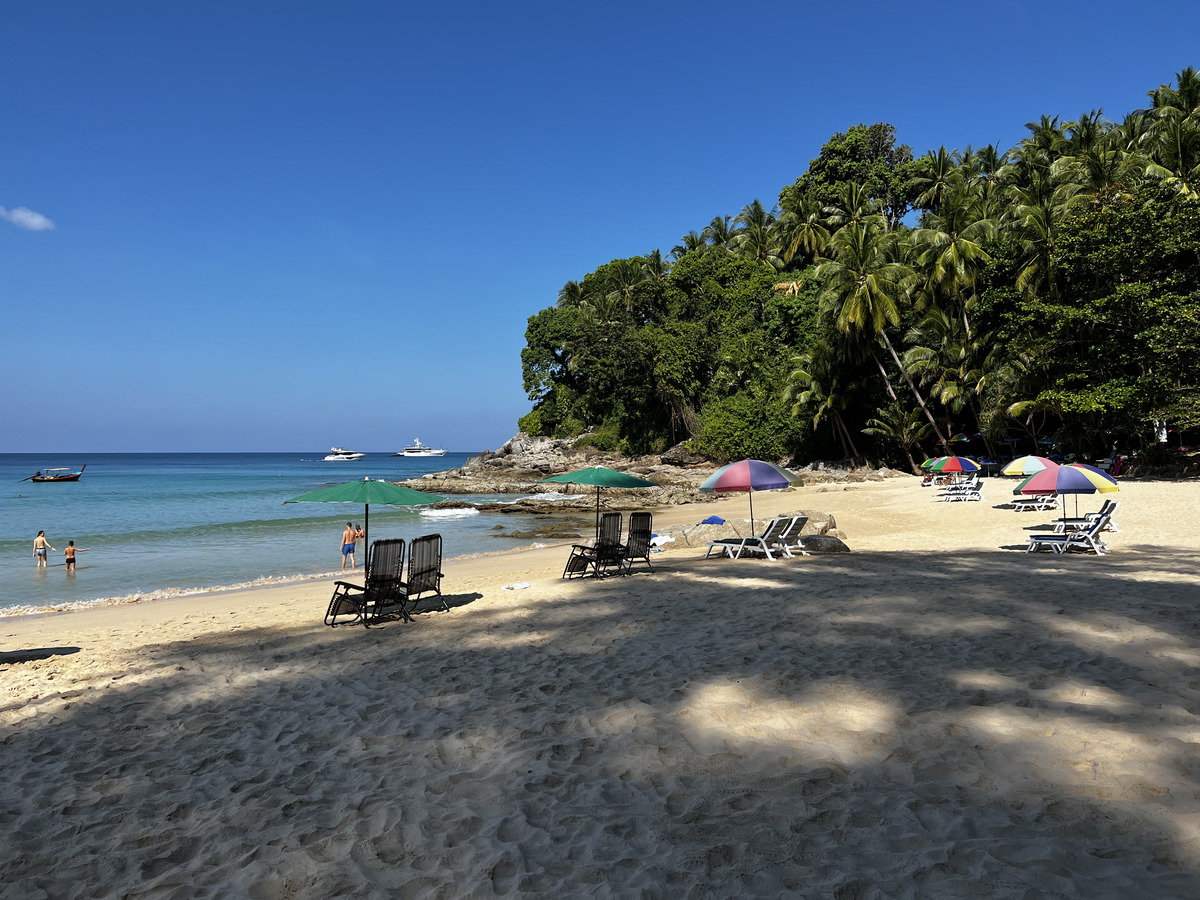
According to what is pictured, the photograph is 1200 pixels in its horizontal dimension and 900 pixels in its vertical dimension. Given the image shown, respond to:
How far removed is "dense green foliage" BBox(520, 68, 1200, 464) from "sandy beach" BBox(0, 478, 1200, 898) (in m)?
20.9

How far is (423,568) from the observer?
9.55m

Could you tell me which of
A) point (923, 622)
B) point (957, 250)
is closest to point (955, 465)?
point (957, 250)

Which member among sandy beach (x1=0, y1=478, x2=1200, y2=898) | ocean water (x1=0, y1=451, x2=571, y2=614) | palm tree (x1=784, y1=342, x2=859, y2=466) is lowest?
ocean water (x1=0, y1=451, x2=571, y2=614)

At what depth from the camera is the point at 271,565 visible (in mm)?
18859

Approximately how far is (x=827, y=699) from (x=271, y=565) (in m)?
17.6

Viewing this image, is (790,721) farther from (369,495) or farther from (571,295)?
(571,295)

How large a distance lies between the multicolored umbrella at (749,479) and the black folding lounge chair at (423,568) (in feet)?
15.0

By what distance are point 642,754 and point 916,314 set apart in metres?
36.8

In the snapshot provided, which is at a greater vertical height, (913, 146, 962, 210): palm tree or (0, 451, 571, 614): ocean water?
(913, 146, 962, 210): palm tree

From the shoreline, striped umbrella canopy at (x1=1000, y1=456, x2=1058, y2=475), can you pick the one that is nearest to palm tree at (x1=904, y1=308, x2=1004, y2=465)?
striped umbrella canopy at (x1=1000, y1=456, x2=1058, y2=475)

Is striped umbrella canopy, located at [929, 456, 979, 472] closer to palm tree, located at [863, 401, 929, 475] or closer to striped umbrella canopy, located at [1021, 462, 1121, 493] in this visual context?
palm tree, located at [863, 401, 929, 475]

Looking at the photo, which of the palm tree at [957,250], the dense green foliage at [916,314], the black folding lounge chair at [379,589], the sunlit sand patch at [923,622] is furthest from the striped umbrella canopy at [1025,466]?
the palm tree at [957,250]

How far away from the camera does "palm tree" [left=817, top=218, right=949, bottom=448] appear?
3369 centimetres

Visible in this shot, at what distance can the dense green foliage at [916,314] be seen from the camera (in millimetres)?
23719
